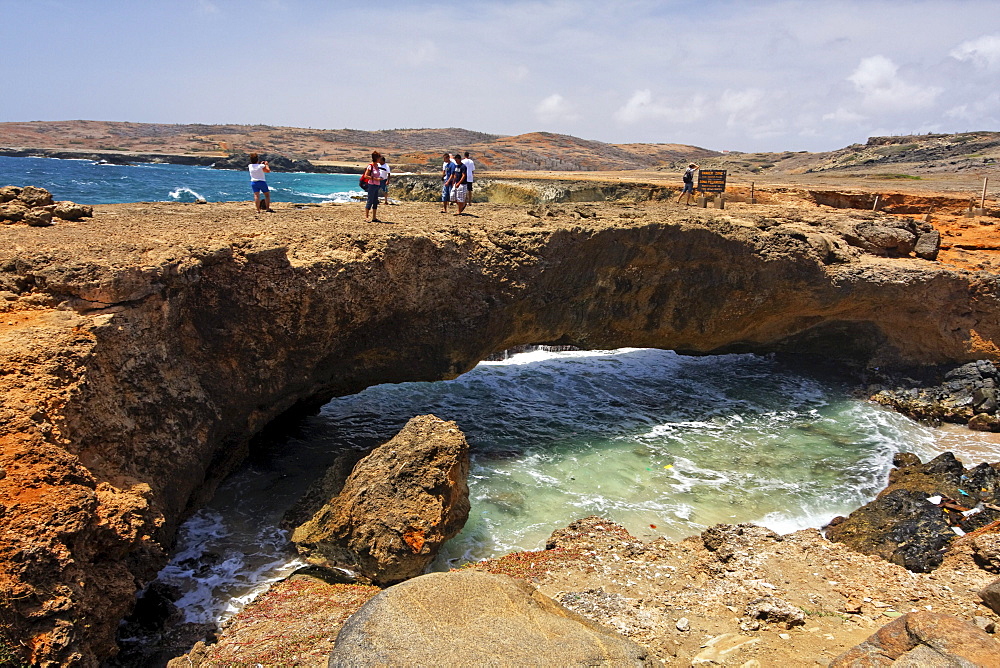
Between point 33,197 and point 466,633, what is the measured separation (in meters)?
10.0

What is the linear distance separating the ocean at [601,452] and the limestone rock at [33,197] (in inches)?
213

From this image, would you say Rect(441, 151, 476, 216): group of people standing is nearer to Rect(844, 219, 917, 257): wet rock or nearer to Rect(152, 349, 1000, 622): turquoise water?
Rect(152, 349, 1000, 622): turquoise water

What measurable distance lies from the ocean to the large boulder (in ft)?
2.15

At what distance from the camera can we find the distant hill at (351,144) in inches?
2911

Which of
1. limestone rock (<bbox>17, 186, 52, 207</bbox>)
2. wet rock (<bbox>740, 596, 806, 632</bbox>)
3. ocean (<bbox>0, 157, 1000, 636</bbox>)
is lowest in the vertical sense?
ocean (<bbox>0, 157, 1000, 636</bbox>)

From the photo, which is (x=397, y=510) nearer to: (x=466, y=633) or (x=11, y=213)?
(x=466, y=633)

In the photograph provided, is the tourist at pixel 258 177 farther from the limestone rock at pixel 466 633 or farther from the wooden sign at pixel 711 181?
the wooden sign at pixel 711 181

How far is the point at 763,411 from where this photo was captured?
14.5 m

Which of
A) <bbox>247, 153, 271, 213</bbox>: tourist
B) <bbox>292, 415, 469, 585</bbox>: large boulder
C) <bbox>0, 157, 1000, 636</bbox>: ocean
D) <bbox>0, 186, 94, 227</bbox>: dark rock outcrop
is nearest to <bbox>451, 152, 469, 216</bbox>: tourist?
<bbox>247, 153, 271, 213</bbox>: tourist

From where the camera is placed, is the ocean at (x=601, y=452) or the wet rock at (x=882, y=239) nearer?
the ocean at (x=601, y=452)

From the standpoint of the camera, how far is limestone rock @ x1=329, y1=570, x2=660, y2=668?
3836 mm

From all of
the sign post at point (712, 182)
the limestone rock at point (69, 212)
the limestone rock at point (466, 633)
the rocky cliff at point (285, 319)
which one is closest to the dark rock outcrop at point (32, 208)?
the limestone rock at point (69, 212)

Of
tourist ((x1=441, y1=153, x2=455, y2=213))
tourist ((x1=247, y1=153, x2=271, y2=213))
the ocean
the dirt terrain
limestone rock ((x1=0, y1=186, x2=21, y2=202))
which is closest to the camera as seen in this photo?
the dirt terrain

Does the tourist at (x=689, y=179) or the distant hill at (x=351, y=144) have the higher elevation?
the distant hill at (x=351, y=144)
